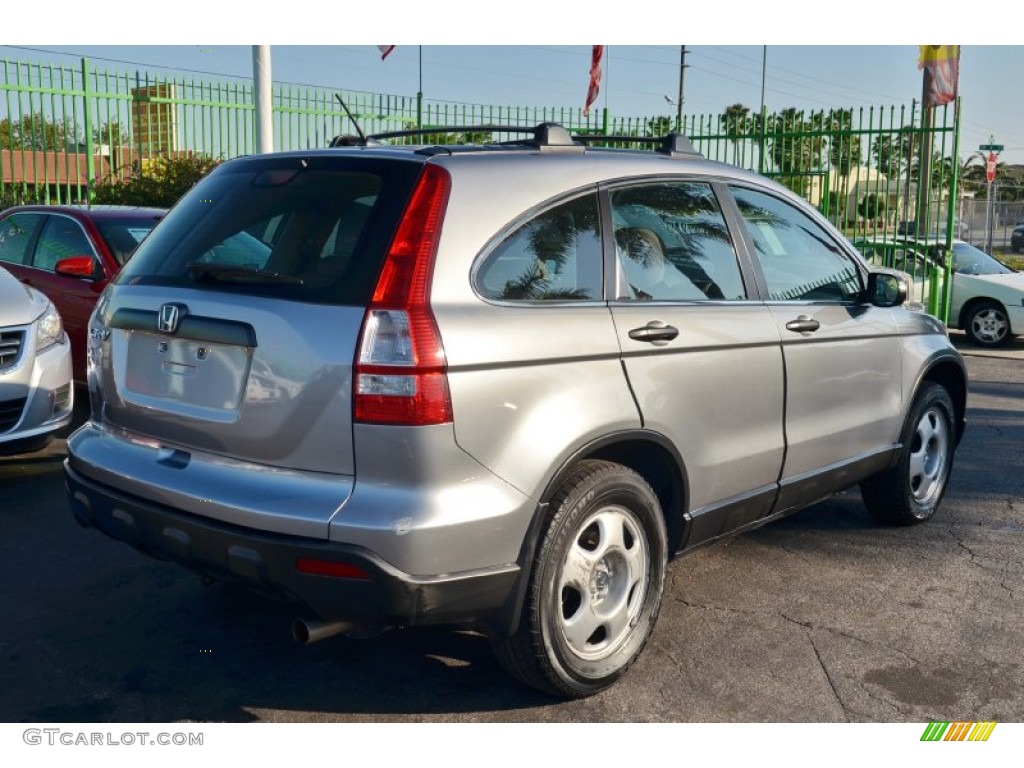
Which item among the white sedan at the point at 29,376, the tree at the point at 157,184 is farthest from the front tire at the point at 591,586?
the tree at the point at 157,184

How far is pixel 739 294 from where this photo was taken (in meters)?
4.21

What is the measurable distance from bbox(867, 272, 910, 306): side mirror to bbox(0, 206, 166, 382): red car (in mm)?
5248

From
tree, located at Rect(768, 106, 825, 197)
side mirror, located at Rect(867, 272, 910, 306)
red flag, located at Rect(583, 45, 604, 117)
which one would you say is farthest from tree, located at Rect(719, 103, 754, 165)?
side mirror, located at Rect(867, 272, 910, 306)

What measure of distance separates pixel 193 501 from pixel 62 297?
5.58 metres

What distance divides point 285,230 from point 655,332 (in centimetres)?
128

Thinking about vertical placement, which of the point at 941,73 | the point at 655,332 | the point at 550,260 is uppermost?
the point at 941,73

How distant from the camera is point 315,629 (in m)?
3.09

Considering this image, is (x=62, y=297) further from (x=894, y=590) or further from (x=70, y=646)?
(x=894, y=590)

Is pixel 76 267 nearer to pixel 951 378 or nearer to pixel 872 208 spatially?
pixel 951 378

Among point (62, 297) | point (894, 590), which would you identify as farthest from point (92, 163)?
point (894, 590)

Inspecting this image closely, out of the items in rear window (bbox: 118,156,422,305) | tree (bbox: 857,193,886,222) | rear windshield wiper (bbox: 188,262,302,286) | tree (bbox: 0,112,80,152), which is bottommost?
rear windshield wiper (bbox: 188,262,302,286)

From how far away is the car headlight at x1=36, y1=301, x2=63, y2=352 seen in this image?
20.3 feet

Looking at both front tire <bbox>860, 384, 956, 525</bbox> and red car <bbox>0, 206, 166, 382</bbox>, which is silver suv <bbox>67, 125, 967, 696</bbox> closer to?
front tire <bbox>860, 384, 956, 525</bbox>

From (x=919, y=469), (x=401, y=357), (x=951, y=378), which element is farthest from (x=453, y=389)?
(x=951, y=378)
